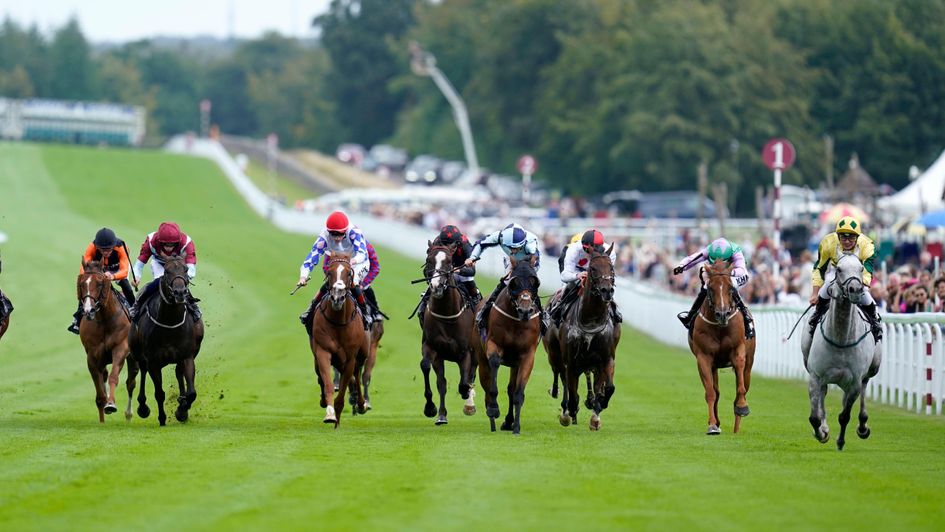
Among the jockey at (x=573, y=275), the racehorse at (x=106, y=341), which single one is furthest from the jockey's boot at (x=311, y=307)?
the jockey at (x=573, y=275)

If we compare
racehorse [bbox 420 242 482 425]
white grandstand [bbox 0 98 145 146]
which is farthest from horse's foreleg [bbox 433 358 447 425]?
white grandstand [bbox 0 98 145 146]

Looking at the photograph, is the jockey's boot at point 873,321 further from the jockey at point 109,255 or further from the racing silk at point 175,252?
the jockey at point 109,255

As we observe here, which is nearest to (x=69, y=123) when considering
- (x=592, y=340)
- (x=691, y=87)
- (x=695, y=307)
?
(x=691, y=87)

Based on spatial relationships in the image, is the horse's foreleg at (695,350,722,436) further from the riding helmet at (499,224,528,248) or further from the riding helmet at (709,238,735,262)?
the riding helmet at (499,224,528,248)

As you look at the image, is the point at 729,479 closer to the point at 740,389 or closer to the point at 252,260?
the point at 740,389

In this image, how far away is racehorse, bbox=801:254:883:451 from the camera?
50.2ft

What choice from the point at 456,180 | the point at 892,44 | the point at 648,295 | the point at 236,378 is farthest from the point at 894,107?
the point at 236,378

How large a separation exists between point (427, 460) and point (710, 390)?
4.30m

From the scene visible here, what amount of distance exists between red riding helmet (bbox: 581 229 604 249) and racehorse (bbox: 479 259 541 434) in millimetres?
561

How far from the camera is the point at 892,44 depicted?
7275cm

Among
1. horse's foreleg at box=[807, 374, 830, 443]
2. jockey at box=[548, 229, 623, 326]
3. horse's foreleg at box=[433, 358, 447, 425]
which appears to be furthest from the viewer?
horse's foreleg at box=[433, 358, 447, 425]

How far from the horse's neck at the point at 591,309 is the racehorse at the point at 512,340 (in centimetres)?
43

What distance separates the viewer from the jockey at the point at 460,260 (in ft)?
58.3

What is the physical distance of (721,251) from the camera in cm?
1720
